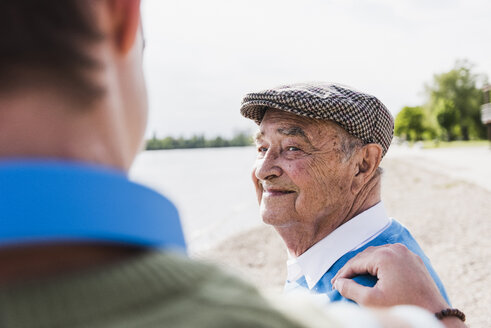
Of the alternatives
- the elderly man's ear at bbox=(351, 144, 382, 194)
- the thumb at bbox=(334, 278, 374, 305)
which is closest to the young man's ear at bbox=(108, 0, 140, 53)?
the thumb at bbox=(334, 278, 374, 305)

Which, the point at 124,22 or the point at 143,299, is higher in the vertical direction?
the point at 124,22

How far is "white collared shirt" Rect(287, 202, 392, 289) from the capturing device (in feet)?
7.57

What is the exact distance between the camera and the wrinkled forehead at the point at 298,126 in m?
2.37

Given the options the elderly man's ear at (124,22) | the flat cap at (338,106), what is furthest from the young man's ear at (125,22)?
the flat cap at (338,106)

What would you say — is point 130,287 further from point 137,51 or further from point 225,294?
point 137,51

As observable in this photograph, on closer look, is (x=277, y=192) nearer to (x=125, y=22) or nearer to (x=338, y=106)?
(x=338, y=106)

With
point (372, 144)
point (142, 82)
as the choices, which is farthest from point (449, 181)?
point (142, 82)

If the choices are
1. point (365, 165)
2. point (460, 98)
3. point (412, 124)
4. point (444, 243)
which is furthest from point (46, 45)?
point (412, 124)

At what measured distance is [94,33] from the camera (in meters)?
0.64

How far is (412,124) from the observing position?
89.4 meters

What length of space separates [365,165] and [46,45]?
2103 millimetres

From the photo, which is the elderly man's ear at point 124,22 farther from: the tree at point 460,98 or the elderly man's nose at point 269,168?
the tree at point 460,98

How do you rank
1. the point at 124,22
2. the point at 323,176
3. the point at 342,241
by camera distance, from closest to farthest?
the point at 124,22 < the point at 342,241 < the point at 323,176

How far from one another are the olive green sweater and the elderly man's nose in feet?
6.18
